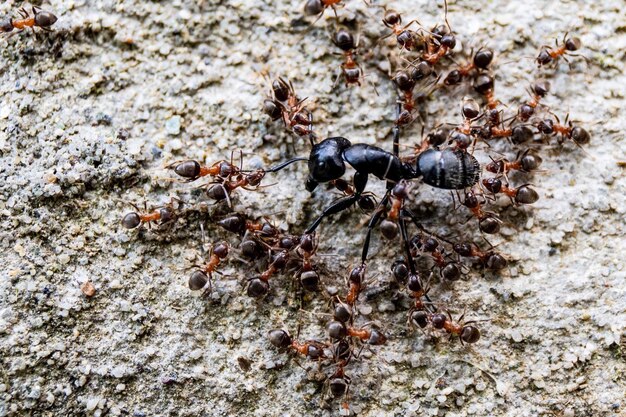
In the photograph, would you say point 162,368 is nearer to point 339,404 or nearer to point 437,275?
point 339,404

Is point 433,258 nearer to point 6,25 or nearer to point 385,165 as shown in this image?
point 385,165

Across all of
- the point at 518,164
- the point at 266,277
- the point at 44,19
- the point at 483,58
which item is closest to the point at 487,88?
the point at 483,58

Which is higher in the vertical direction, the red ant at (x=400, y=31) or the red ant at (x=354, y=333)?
the red ant at (x=400, y=31)

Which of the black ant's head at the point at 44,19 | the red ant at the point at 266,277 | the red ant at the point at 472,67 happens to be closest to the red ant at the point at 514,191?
the red ant at the point at 472,67

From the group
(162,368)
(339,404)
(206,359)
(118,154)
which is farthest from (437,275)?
(118,154)

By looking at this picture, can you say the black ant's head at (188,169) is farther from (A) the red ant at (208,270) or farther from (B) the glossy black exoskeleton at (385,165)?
(B) the glossy black exoskeleton at (385,165)

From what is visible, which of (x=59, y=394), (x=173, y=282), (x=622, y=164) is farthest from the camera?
(x=622, y=164)

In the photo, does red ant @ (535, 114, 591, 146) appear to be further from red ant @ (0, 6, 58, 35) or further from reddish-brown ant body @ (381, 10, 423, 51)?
red ant @ (0, 6, 58, 35)
